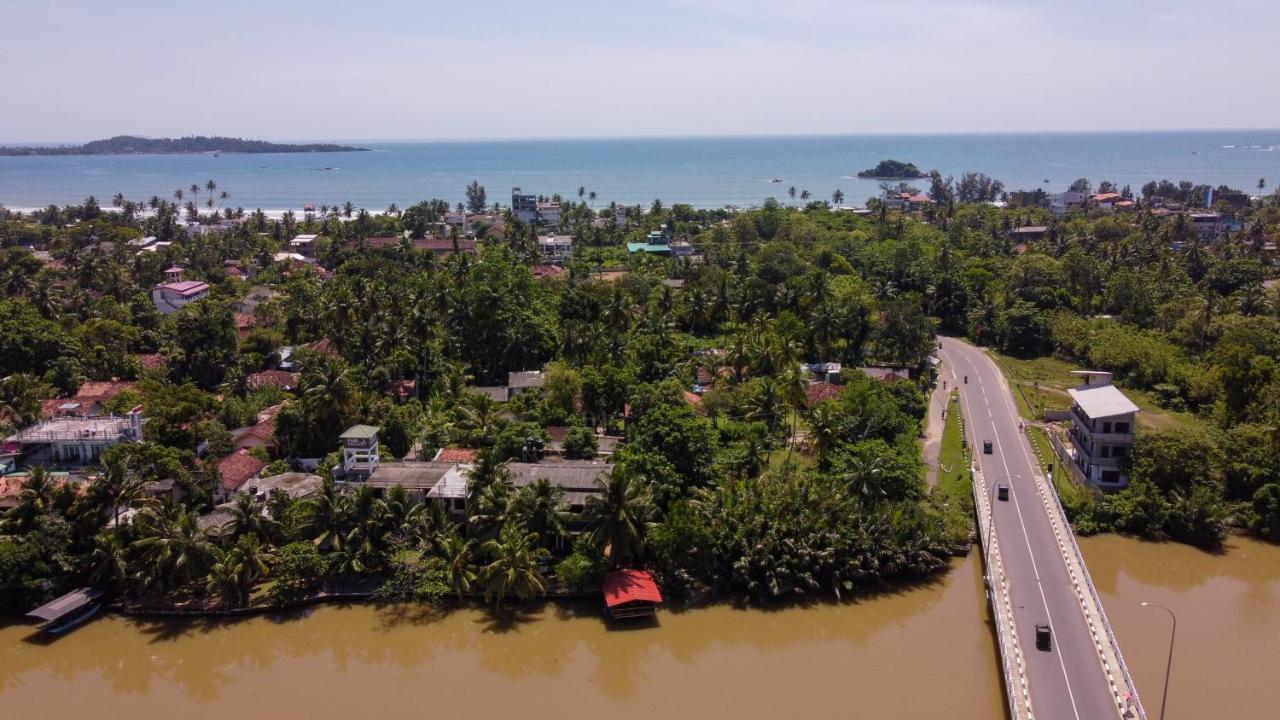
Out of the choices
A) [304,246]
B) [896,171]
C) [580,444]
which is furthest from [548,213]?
[896,171]

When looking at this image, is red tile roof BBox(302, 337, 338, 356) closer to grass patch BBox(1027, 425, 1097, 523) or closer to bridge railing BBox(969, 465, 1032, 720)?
bridge railing BBox(969, 465, 1032, 720)

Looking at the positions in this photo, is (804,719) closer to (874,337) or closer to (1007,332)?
(874,337)

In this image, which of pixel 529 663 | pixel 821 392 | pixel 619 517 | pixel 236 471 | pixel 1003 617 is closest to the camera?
pixel 1003 617

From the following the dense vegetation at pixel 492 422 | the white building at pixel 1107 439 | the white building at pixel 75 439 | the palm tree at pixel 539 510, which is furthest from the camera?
the white building at pixel 75 439

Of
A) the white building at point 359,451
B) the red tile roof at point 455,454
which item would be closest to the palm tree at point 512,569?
the red tile roof at point 455,454

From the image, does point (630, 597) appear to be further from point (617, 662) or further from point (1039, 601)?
point (1039, 601)

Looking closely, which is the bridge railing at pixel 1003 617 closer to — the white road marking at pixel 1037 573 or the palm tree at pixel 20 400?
the white road marking at pixel 1037 573
